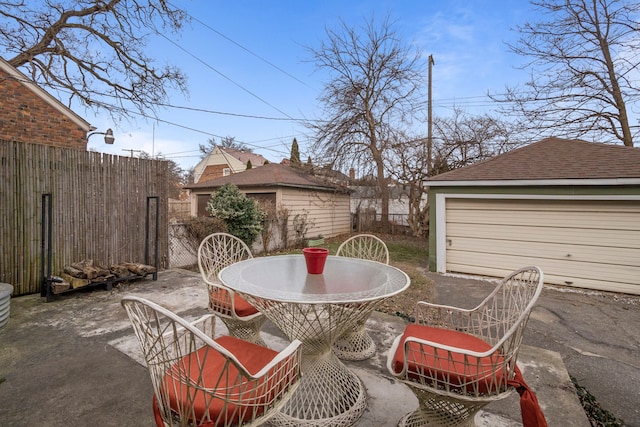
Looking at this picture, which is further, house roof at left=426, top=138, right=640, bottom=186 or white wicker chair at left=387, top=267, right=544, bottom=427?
house roof at left=426, top=138, right=640, bottom=186

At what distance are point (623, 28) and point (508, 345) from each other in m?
10.6

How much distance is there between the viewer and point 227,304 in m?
2.21

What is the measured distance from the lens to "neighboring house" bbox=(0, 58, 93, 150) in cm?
645

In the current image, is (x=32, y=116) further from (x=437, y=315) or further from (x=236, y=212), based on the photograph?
(x=437, y=315)

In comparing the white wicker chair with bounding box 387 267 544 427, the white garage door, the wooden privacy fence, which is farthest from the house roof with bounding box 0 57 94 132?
the white wicker chair with bounding box 387 267 544 427

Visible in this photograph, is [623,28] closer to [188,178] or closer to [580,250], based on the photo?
[580,250]

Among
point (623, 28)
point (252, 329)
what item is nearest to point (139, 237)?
point (252, 329)

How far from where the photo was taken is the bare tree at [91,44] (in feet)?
26.0

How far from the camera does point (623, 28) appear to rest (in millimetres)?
7410

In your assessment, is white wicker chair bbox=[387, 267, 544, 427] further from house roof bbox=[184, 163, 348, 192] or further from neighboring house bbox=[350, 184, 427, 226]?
neighboring house bbox=[350, 184, 427, 226]

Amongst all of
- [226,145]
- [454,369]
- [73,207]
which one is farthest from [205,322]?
[226,145]

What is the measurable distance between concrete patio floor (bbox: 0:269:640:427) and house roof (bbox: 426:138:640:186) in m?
2.46

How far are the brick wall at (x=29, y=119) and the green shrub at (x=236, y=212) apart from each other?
4.08 meters

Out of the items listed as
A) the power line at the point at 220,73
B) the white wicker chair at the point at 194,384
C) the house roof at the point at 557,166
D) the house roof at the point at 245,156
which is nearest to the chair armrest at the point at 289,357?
the white wicker chair at the point at 194,384
